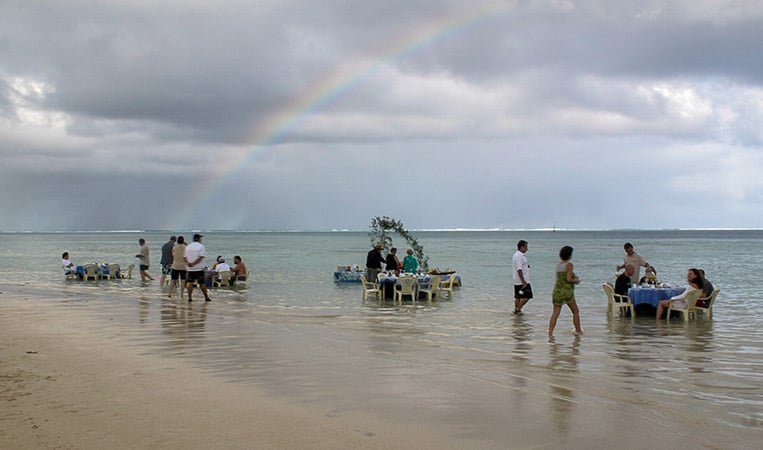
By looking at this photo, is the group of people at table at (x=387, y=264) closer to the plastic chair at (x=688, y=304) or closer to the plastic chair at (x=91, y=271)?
the plastic chair at (x=688, y=304)

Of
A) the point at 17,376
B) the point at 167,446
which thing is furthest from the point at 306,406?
the point at 17,376

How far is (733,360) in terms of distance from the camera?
9.37 metres

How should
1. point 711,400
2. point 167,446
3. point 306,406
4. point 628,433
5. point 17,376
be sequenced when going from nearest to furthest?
point 167,446
point 628,433
point 306,406
point 711,400
point 17,376

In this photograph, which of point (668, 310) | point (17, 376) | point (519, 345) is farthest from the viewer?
point (668, 310)

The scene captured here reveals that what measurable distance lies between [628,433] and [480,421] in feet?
4.12

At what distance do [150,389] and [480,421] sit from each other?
3500 mm

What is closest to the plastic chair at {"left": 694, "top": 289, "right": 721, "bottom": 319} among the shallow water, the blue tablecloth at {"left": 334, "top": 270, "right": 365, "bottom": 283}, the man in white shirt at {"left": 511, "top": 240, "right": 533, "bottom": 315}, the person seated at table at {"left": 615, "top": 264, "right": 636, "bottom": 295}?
the shallow water

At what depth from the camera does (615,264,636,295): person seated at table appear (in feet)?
48.9

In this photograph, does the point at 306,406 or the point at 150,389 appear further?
the point at 150,389

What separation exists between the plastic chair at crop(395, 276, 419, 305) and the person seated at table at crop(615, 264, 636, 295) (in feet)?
18.8

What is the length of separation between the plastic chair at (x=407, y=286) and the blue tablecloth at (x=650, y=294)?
6.11 m

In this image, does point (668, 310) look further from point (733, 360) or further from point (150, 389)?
point (150, 389)

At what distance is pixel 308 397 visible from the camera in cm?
681

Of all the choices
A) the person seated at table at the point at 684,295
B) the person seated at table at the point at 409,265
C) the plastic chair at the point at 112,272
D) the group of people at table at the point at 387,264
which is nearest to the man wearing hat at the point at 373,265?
the group of people at table at the point at 387,264
